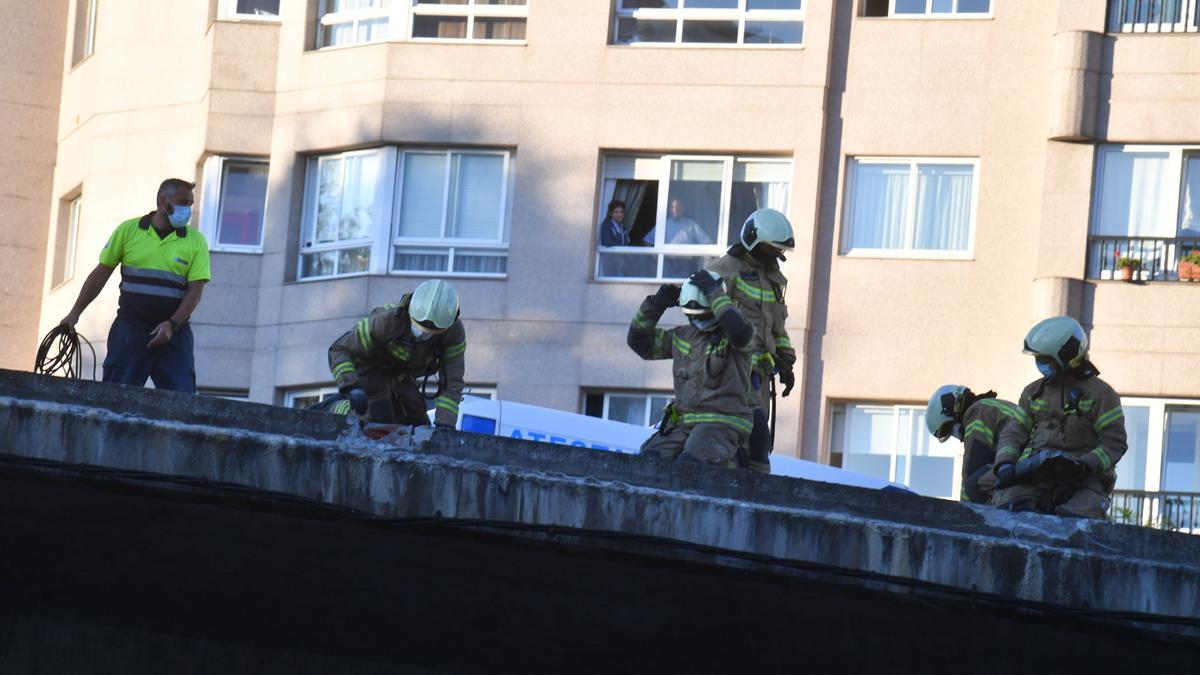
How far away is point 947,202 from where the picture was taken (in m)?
25.8

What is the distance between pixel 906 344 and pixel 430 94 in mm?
6056

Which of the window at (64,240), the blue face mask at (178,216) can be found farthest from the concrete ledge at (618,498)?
the window at (64,240)

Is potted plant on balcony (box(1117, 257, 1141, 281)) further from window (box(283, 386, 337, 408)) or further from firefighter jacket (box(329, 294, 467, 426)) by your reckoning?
firefighter jacket (box(329, 294, 467, 426))

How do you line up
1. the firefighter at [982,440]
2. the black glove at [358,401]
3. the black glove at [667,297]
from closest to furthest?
the black glove at [358,401], the black glove at [667,297], the firefighter at [982,440]

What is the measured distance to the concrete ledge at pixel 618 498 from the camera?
10648mm

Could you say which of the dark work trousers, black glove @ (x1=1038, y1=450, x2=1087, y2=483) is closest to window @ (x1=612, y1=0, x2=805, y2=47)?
the dark work trousers

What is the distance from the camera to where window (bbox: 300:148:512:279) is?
26.7 metres

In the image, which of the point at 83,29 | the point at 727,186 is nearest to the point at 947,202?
the point at 727,186

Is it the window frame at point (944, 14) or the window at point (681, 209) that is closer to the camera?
the window frame at point (944, 14)

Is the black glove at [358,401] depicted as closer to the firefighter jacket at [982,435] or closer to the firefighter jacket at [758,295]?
the firefighter jacket at [758,295]

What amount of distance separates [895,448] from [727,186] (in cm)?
343

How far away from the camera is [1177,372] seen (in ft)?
80.8

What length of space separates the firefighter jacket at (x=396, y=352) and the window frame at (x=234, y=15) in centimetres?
1526

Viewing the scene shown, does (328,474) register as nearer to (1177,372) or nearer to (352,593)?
(352,593)
